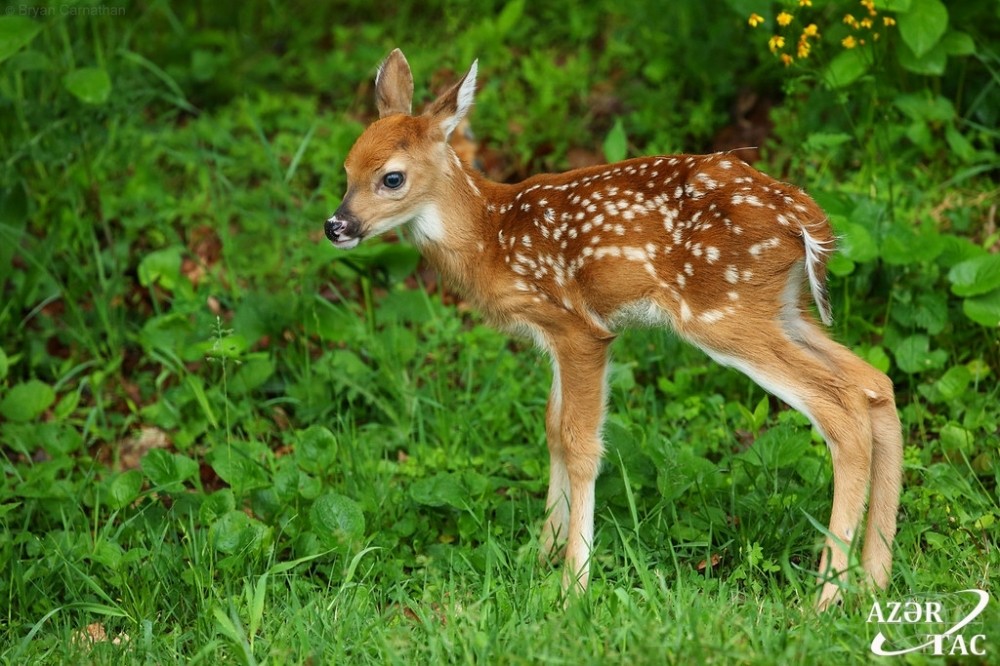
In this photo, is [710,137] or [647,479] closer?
[647,479]

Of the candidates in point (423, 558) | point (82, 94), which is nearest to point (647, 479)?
point (423, 558)

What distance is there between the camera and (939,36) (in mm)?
5293

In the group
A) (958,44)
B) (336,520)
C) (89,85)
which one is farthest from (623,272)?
(89,85)

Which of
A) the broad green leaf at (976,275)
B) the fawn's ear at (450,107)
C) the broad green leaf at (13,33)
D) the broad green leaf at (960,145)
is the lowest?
the broad green leaf at (976,275)

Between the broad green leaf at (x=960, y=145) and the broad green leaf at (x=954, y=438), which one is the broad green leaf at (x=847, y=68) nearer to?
the broad green leaf at (x=960, y=145)

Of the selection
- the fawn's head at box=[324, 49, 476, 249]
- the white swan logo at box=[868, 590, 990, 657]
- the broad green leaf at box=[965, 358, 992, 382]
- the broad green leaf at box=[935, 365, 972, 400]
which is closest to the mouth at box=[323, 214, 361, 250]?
the fawn's head at box=[324, 49, 476, 249]

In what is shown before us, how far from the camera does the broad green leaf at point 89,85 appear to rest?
5.89m

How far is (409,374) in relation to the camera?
6.10m

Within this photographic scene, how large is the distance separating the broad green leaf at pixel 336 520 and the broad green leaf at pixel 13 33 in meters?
2.36

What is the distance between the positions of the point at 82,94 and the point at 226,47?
2.67 metres

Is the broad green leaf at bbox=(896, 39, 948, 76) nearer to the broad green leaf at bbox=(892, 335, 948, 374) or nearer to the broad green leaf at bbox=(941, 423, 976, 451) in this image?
the broad green leaf at bbox=(892, 335, 948, 374)

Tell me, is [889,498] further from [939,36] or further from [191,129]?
[191,129]

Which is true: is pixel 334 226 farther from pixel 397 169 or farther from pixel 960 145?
pixel 960 145

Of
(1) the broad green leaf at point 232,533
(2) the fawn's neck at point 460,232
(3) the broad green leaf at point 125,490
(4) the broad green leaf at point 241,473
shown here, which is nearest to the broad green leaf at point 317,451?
(4) the broad green leaf at point 241,473
